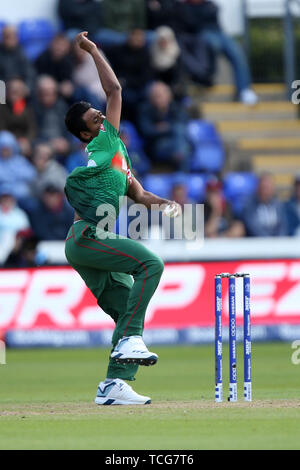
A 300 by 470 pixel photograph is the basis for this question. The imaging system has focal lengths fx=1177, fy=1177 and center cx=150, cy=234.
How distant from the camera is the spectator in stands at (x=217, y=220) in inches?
740

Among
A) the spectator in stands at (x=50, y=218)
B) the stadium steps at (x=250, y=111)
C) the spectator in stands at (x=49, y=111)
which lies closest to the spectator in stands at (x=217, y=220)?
the spectator in stands at (x=50, y=218)

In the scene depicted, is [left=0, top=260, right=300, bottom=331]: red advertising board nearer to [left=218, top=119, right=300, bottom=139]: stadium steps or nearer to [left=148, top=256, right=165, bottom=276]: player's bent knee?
[left=218, top=119, right=300, bottom=139]: stadium steps

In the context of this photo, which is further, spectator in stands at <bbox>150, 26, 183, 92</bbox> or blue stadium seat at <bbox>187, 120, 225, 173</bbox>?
spectator in stands at <bbox>150, 26, 183, 92</bbox>

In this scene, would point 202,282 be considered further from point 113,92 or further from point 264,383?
point 113,92

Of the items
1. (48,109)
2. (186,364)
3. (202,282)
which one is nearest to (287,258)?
(202,282)

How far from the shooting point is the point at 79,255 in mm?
9180

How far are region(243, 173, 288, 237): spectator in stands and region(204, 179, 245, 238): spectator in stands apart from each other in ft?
0.80

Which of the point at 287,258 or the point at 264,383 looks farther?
the point at 287,258

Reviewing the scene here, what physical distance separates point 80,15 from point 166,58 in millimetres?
1753

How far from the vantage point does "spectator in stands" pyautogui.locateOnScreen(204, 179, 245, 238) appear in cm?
1880

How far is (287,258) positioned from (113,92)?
9.00 m

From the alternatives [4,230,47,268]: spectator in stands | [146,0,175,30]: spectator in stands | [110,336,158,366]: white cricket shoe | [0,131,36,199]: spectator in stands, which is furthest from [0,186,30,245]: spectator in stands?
[110,336,158,366]: white cricket shoe

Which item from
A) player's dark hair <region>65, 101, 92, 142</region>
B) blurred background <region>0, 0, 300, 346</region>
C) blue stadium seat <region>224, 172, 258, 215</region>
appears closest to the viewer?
player's dark hair <region>65, 101, 92, 142</region>

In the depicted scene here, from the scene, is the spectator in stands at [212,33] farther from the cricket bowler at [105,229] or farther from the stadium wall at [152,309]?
the cricket bowler at [105,229]
